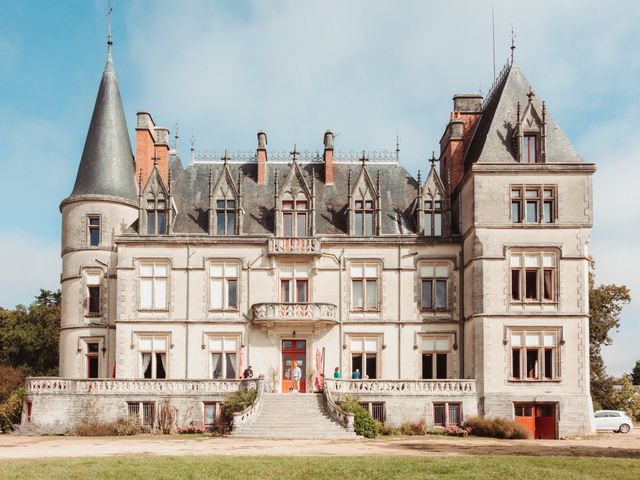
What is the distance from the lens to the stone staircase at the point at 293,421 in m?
27.0

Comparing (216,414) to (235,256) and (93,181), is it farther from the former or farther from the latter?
(93,181)

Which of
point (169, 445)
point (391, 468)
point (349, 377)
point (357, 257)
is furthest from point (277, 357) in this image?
point (391, 468)

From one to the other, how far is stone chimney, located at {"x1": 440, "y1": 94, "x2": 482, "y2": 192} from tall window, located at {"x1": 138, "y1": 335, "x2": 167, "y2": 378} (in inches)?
534

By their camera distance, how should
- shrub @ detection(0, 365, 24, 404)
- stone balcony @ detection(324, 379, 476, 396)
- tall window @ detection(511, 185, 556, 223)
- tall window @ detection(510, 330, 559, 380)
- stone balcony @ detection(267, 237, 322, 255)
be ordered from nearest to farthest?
stone balcony @ detection(324, 379, 476, 396), tall window @ detection(510, 330, 559, 380), tall window @ detection(511, 185, 556, 223), stone balcony @ detection(267, 237, 322, 255), shrub @ detection(0, 365, 24, 404)

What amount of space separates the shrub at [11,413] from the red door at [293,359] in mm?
10230

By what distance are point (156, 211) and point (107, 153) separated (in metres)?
3.57

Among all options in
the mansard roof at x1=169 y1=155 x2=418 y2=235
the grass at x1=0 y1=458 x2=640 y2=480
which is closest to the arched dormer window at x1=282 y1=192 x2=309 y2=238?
the mansard roof at x1=169 y1=155 x2=418 y2=235

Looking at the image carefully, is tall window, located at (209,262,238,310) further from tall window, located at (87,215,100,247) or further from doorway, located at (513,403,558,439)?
doorway, located at (513,403,558,439)

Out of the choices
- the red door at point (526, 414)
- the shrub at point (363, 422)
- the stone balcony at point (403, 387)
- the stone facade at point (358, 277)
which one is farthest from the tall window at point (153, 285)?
the red door at point (526, 414)

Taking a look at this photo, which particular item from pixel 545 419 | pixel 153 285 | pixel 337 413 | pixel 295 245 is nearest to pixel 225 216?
pixel 295 245

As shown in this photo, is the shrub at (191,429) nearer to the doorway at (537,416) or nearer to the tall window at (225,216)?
the tall window at (225,216)

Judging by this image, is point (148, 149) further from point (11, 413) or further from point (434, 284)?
point (434, 284)

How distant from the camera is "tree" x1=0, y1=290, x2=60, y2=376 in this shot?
51.4 metres

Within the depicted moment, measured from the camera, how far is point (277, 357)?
3359cm
